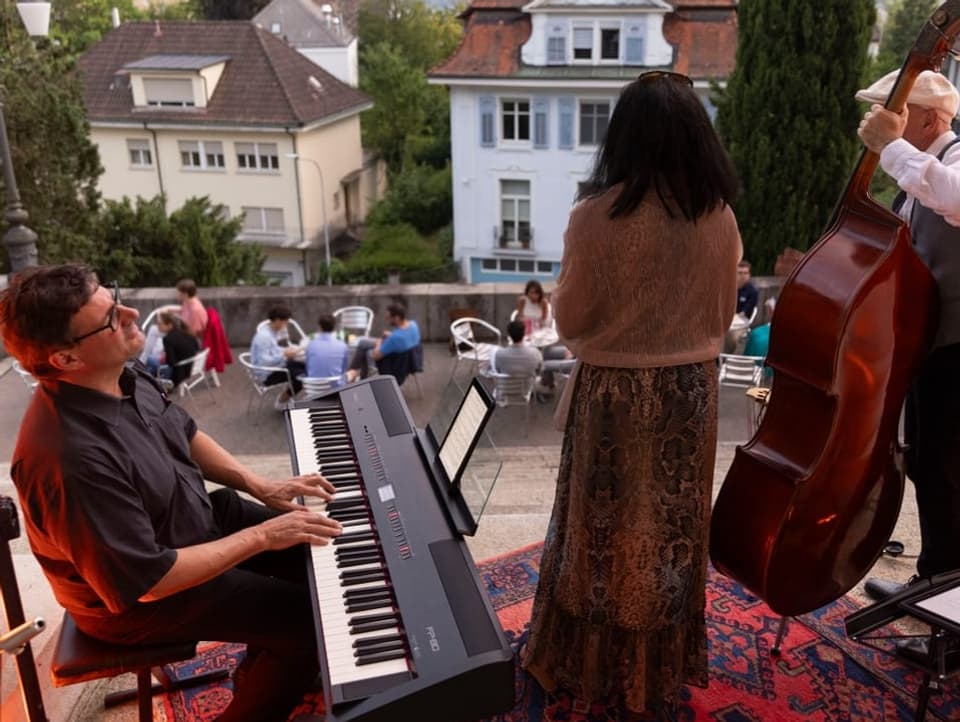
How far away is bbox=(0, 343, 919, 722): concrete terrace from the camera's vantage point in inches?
106

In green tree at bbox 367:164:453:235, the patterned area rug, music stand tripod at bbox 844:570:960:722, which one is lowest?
green tree at bbox 367:164:453:235

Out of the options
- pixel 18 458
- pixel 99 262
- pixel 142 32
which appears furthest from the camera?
pixel 142 32

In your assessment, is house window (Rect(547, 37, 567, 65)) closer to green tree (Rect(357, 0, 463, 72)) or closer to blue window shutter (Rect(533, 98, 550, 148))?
blue window shutter (Rect(533, 98, 550, 148))

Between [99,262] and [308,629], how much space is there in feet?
39.0

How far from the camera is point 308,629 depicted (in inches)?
90.0

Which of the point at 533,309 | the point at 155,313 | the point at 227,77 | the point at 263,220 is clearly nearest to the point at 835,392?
the point at 533,309

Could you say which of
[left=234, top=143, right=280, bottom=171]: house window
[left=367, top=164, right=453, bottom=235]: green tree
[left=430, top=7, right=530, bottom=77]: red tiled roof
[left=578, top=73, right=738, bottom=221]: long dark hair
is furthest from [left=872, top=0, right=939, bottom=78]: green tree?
[left=578, top=73, right=738, bottom=221]: long dark hair

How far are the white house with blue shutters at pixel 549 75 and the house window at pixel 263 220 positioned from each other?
6.55 m

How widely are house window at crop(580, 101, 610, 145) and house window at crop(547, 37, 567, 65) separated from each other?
111cm

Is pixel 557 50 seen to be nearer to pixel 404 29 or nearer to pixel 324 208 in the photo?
pixel 324 208

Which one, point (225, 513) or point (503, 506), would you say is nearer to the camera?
point (225, 513)

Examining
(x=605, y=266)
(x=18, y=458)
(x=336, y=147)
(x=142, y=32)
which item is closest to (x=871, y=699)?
(x=605, y=266)

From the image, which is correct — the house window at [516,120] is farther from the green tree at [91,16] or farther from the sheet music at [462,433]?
the sheet music at [462,433]

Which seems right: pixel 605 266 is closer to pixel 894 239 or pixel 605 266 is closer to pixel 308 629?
pixel 894 239
